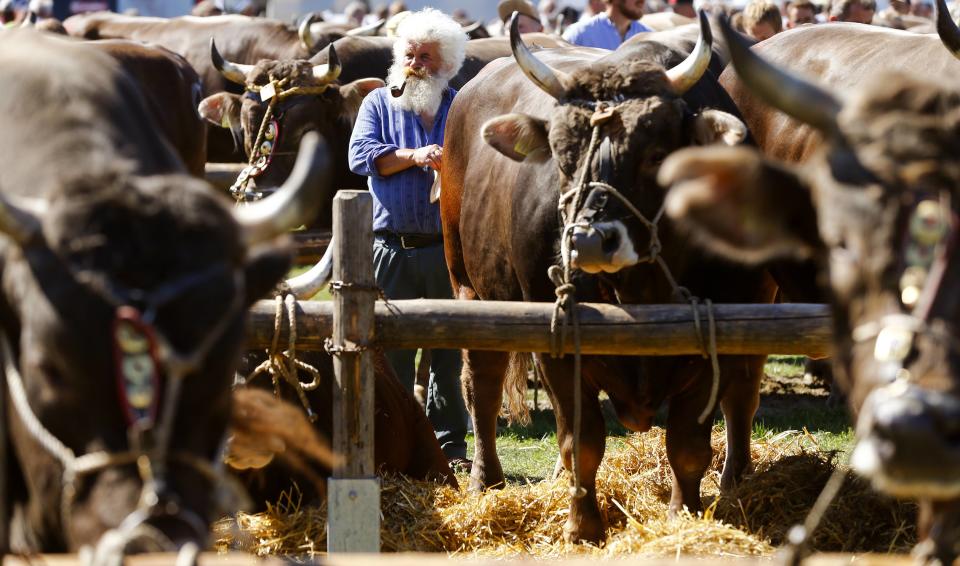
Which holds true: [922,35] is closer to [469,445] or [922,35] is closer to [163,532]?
[469,445]

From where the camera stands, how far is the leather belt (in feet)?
24.2

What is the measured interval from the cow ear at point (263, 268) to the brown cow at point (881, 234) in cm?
92

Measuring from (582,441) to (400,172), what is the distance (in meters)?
2.36

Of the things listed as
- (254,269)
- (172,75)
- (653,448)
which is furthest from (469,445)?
(254,269)

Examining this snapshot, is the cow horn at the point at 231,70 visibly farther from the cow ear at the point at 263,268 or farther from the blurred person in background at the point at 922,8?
the blurred person in background at the point at 922,8

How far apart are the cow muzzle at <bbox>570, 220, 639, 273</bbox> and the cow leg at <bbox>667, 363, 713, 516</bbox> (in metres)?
0.73

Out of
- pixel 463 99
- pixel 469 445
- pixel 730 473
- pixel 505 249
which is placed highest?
pixel 463 99

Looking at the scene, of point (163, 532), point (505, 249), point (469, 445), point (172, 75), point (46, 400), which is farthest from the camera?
point (469, 445)

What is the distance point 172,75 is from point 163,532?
13.9ft

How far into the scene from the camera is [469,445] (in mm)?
7891

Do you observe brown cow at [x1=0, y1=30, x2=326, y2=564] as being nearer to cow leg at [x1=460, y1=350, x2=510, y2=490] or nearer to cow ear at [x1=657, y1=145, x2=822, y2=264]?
cow ear at [x1=657, y1=145, x2=822, y2=264]

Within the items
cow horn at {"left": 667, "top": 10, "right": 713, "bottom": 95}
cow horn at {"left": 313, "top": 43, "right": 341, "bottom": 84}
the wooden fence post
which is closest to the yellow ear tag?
cow horn at {"left": 313, "top": 43, "right": 341, "bottom": 84}

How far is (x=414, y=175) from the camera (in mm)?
7309

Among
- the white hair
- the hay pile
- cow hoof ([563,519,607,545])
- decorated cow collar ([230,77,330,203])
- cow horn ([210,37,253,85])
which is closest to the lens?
the hay pile
